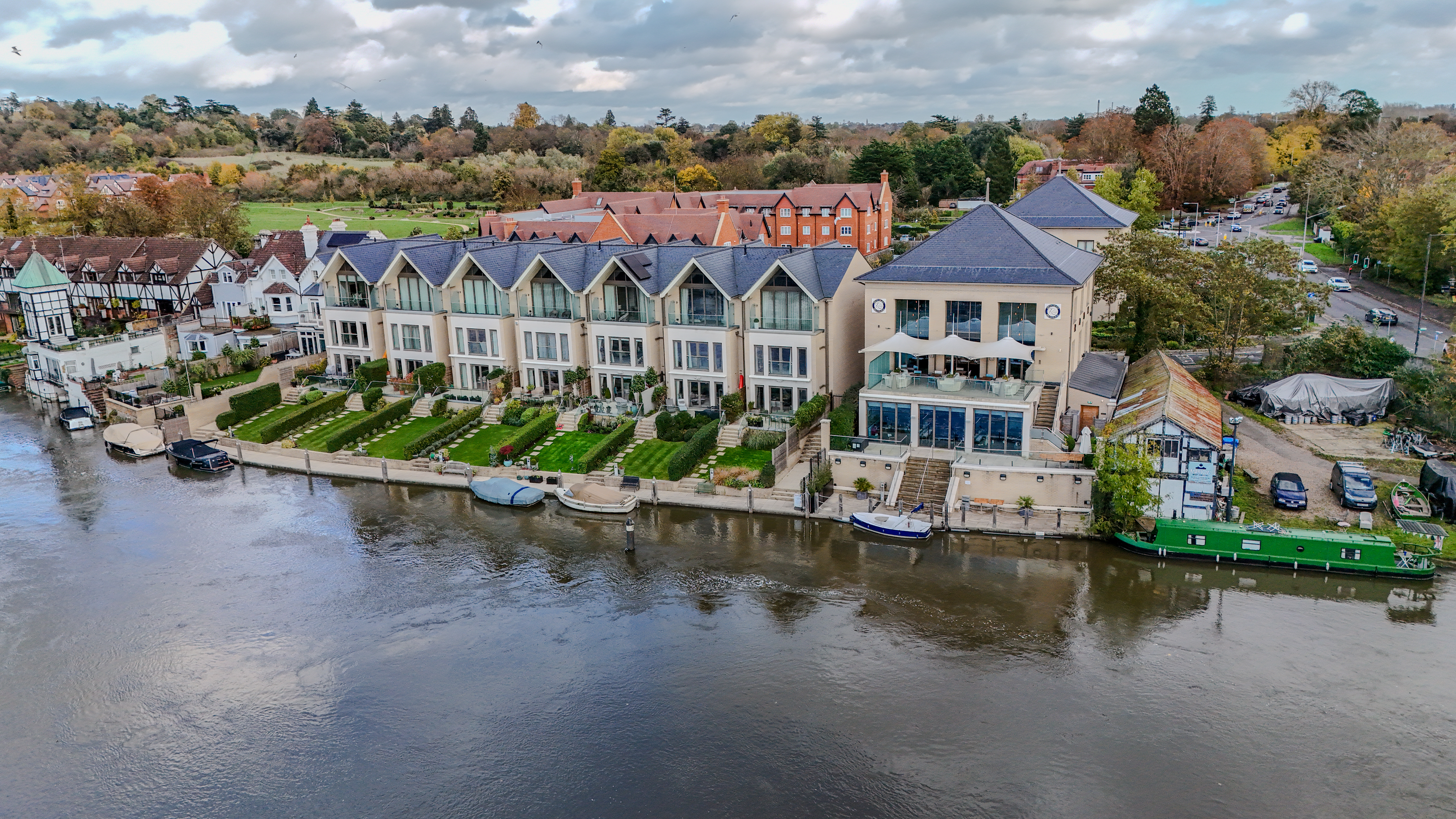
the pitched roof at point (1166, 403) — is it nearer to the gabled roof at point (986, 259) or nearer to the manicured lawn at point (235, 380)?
the gabled roof at point (986, 259)

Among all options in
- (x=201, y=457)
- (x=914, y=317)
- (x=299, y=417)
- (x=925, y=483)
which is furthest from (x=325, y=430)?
(x=925, y=483)

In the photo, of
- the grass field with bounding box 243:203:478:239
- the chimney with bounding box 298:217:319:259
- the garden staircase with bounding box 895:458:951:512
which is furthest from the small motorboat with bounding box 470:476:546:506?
the grass field with bounding box 243:203:478:239

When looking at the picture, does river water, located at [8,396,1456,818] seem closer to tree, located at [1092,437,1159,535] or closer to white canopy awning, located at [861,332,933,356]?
tree, located at [1092,437,1159,535]

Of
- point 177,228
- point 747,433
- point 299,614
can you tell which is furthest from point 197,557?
point 177,228

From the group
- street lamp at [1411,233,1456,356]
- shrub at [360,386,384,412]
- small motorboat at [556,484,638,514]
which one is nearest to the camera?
small motorboat at [556,484,638,514]

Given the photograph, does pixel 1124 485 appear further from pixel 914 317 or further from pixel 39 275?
pixel 39 275

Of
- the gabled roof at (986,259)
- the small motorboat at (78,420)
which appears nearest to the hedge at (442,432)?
the gabled roof at (986,259)
